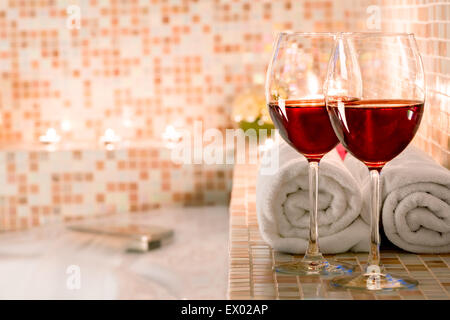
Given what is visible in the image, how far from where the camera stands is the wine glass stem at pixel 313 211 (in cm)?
89

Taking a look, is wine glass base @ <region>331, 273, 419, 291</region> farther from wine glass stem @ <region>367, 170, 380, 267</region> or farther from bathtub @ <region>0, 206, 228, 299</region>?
bathtub @ <region>0, 206, 228, 299</region>

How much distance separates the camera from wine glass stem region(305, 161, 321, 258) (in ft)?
2.92

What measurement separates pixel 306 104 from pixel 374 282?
0.71ft

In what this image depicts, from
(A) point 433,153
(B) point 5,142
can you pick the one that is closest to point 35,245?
(B) point 5,142

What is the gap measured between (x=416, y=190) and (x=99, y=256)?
1.42 metres

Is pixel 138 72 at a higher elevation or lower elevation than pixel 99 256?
higher

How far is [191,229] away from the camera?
245 centimetres

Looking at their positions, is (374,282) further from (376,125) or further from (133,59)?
(133,59)

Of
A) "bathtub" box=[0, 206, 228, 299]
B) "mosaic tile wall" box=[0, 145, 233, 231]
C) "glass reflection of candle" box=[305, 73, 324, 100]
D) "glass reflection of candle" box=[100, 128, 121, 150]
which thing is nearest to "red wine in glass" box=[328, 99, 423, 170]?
"glass reflection of candle" box=[305, 73, 324, 100]

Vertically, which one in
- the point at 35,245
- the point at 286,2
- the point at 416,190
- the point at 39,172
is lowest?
the point at 35,245

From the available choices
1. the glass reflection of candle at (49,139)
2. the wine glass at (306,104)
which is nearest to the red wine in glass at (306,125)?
the wine glass at (306,104)
